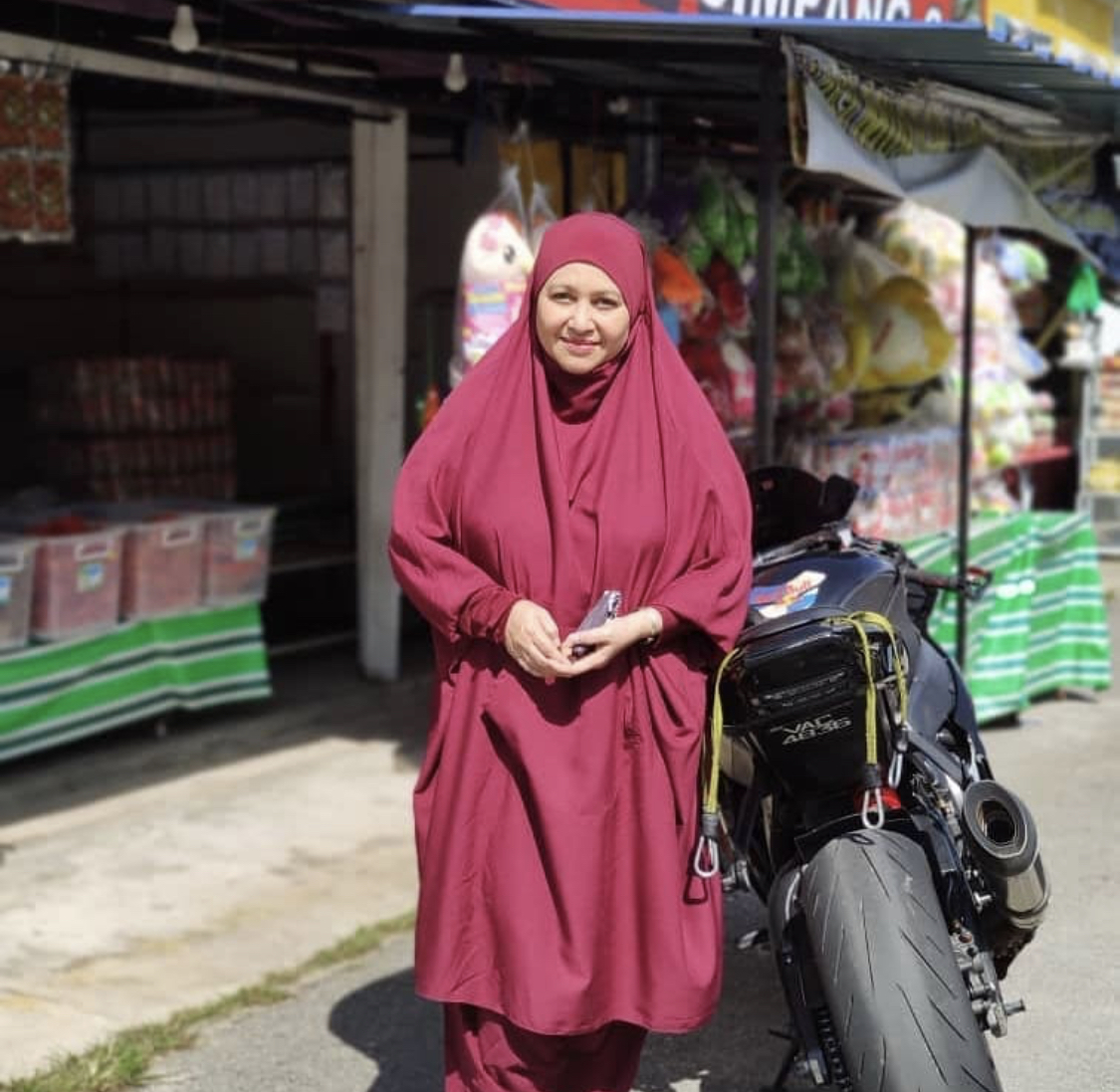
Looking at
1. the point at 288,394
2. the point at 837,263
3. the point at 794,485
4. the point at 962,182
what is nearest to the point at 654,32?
the point at 962,182

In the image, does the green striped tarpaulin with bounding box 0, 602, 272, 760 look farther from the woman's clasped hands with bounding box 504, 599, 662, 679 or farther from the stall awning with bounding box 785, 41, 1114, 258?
the woman's clasped hands with bounding box 504, 599, 662, 679

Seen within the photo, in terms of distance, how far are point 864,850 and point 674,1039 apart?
1305 millimetres

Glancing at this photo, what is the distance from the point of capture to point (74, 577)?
6.73 meters

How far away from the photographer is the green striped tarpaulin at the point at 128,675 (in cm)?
648

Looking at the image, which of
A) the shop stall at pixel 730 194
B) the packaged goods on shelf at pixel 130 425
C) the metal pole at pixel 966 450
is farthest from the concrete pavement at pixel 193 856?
the metal pole at pixel 966 450

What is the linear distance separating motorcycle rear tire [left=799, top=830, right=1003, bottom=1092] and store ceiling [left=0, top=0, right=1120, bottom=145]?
2423 millimetres

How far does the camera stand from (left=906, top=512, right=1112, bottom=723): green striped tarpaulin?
7.61m

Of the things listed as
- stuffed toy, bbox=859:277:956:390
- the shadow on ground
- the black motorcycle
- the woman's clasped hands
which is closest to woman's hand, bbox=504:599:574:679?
the woman's clasped hands

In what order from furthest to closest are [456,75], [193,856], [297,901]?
[456,75]
[193,856]
[297,901]

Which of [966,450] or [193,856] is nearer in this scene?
[193,856]

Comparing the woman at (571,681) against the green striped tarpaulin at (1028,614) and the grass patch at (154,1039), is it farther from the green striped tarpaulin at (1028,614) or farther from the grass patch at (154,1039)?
the green striped tarpaulin at (1028,614)

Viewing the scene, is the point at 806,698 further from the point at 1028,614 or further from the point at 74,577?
the point at 1028,614

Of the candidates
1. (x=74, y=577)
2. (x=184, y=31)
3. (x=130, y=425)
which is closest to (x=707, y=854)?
(x=184, y=31)

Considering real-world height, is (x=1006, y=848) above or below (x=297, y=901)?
above
